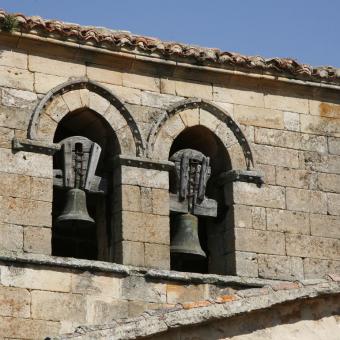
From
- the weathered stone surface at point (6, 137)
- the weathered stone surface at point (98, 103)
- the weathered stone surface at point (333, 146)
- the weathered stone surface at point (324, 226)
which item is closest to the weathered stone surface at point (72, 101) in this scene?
the weathered stone surface at point (98, 103)

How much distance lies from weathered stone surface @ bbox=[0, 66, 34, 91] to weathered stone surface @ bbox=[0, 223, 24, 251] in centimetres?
134

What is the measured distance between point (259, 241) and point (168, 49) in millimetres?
1956

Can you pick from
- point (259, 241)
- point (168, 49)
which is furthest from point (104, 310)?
point (168, 49)

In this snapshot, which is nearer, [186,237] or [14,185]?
[14,185]

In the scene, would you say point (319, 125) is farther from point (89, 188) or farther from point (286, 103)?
point (89, 188)

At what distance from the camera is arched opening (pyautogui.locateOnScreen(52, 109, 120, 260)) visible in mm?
16938

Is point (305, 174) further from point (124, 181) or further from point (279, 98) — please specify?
point (124, 181)

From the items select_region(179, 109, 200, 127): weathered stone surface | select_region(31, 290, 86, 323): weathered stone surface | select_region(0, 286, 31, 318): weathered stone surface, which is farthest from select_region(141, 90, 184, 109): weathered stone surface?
select_region(0, 286, 31, 318): weathered stone surface

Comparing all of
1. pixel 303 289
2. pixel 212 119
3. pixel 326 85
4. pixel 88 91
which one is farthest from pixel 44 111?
pixel 303 289

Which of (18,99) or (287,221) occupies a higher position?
(18,99)

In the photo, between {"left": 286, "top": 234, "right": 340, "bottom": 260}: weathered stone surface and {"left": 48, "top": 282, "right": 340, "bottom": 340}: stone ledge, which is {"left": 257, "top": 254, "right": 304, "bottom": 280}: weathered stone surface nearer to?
{"left": 286, "top": 234, "right": 340, "bottom": 260}: weathered stone surface

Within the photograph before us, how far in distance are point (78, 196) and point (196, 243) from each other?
1.22 metres

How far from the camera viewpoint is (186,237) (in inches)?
679

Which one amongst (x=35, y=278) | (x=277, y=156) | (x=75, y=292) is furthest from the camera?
(x=277, y=156)
